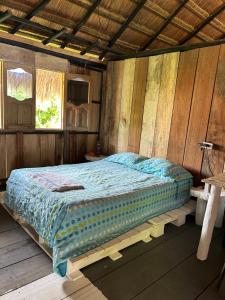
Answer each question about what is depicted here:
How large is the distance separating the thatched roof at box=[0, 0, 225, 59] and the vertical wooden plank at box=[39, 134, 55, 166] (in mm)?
1415

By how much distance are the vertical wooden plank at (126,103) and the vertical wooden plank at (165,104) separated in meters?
0.58

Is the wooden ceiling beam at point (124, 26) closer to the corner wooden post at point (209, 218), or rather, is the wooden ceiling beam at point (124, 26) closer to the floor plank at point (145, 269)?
the corner wooden post at point (209, 218)

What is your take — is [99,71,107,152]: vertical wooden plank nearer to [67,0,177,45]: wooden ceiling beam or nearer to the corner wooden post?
[67,0,177,45]: wooden ceiling beam

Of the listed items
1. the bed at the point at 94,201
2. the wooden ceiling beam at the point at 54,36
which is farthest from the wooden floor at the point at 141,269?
the wooden ceiling beam at the point at 54,36

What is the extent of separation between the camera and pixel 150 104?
3.54m

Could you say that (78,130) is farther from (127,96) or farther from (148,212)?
(148,212)

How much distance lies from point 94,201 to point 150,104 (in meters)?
2.09

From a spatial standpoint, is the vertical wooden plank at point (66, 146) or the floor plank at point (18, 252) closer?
the floor plank at point (18, 252)

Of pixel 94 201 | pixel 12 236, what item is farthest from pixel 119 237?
pixel 12 236

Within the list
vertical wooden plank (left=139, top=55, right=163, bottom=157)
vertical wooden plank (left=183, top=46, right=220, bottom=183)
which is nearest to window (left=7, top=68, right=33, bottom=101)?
A: vertical wooden plank (left=139, top=55, right=163, bottom=157)

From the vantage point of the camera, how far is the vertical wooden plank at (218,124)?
9.05 feet

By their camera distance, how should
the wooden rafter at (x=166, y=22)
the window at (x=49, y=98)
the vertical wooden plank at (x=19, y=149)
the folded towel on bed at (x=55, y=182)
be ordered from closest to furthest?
the folded towel on bed at (x=55, y=182)
the wooden rafter at (x=166, y=22)
the vertical wooden plank at (x=19, y=149)
the window at (x=49, y=98)

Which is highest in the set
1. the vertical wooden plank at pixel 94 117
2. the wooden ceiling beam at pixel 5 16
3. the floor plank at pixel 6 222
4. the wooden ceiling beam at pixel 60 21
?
the wooden ceiling beam at pixel 60 21

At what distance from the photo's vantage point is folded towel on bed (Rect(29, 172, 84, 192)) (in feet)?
7.04
